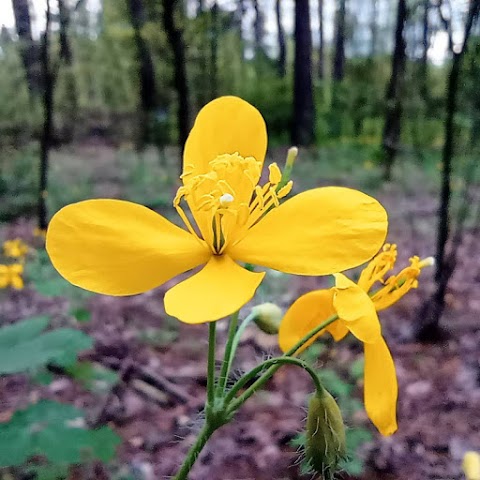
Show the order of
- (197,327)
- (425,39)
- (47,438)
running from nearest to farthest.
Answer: (47,438) → (197,327) → (425,39)

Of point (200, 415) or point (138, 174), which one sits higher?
point (200, 415)

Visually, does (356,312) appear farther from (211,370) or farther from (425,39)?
(425,39)

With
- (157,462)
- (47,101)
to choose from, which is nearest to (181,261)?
(157,462)

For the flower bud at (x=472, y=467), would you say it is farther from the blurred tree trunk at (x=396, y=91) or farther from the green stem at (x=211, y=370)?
the blurred tree trunk at (x=396, y=91)

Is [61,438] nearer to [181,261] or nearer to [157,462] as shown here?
[181,261]


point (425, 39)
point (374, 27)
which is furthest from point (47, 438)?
point (374, 27)
